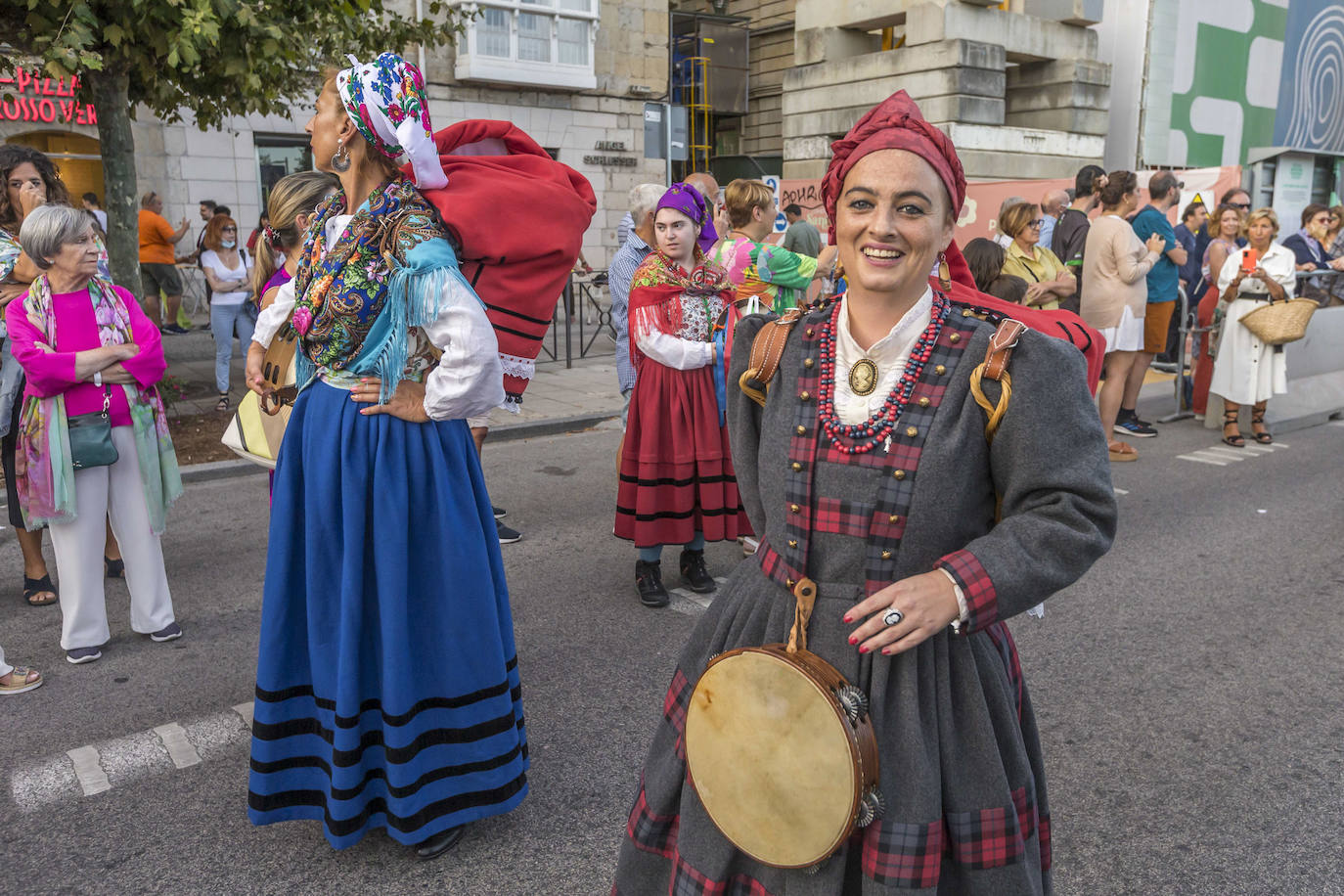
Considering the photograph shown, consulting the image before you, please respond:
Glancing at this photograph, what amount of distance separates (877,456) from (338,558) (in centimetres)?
164

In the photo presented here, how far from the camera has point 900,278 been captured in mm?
1808

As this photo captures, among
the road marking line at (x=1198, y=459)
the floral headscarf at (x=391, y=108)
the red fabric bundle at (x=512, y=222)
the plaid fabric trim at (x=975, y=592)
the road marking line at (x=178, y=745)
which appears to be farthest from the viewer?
the road marking line at (x=1198, y=459)

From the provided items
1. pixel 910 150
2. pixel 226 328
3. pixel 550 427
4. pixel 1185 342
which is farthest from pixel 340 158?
pixel 1185 342

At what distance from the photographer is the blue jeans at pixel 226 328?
10172mm

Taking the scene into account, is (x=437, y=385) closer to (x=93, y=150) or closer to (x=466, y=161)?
(x=466, y=161)

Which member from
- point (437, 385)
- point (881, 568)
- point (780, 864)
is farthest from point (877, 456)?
point (437, 385)

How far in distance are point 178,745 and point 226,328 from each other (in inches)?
298

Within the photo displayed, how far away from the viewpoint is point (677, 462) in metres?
4.93

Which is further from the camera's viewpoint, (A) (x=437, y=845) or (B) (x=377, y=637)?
(A) (x=437, y=845)

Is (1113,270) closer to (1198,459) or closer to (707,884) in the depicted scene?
(1198,459)

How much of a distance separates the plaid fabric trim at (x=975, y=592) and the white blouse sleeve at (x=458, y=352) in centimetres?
148

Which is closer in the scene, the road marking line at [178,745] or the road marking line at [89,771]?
the road marking line at [89,771]

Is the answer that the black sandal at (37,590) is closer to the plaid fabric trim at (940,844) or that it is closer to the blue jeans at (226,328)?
the plaid fabric trim at (940,844)

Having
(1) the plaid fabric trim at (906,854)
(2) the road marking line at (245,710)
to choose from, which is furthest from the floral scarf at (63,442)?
(1) the plaid fabric trim at (906,854)
